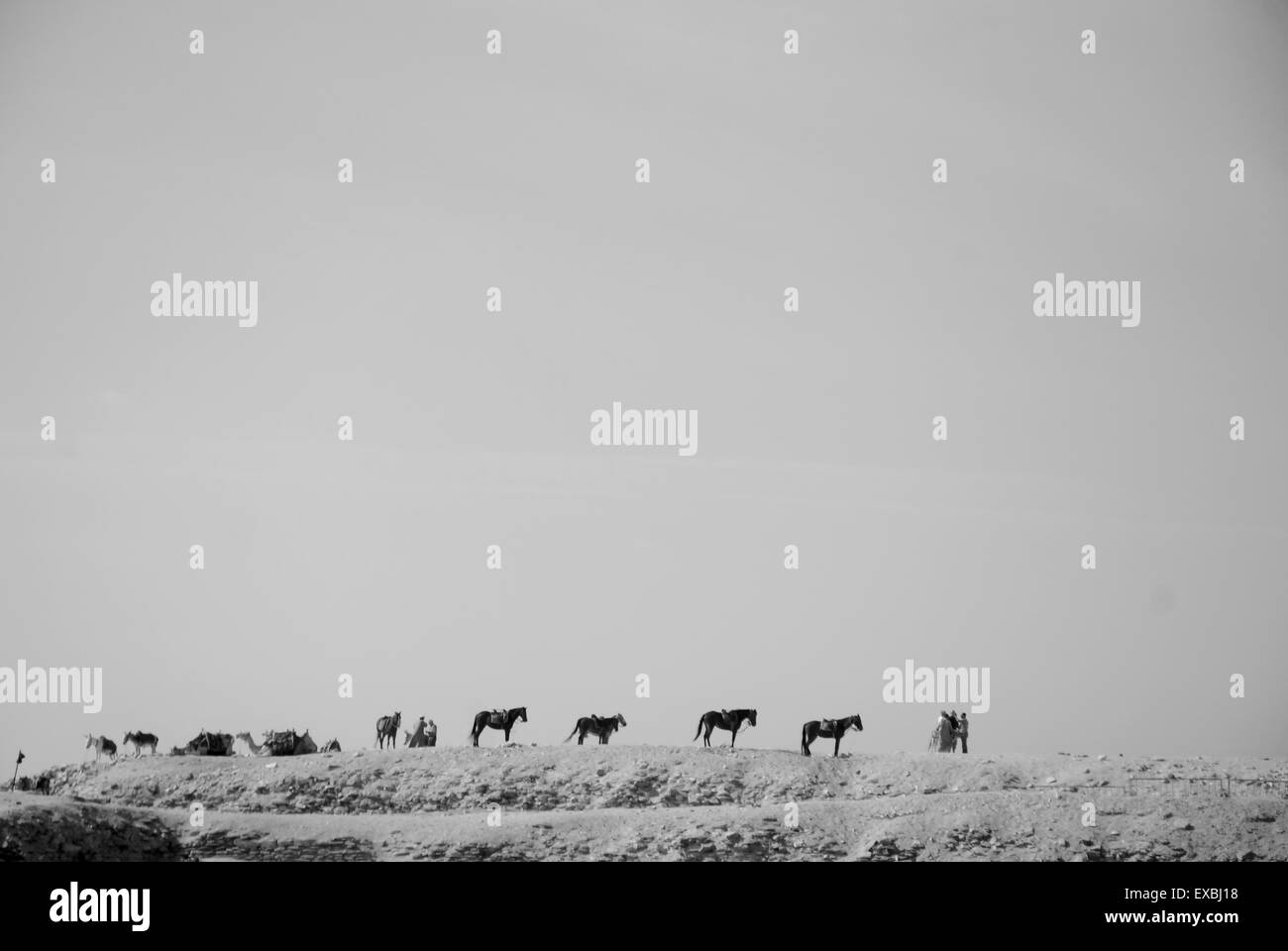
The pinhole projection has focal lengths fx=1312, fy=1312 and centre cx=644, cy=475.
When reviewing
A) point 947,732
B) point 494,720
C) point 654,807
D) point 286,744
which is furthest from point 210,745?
point 947,732

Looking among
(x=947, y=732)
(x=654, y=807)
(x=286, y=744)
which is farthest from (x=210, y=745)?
(x=947, y=732)

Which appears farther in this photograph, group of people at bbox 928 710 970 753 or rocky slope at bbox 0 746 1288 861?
group of people at bbox 928 710 970 753

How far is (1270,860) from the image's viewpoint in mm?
33500

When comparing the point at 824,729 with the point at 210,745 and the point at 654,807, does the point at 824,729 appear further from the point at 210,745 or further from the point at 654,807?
the point at 210,745

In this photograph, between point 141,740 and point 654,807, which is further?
point 141,740

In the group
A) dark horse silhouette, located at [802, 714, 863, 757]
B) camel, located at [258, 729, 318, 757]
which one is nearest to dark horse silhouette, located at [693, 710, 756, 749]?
dark horse silhouette, located at [802, 714, 863, 757]

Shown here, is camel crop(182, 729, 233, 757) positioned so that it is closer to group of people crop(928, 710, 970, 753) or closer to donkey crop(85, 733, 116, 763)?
donkey crop(85, 733, 116, 763)

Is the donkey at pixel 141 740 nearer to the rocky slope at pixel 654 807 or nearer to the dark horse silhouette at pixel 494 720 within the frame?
the rocky slope at pixel 654 807
